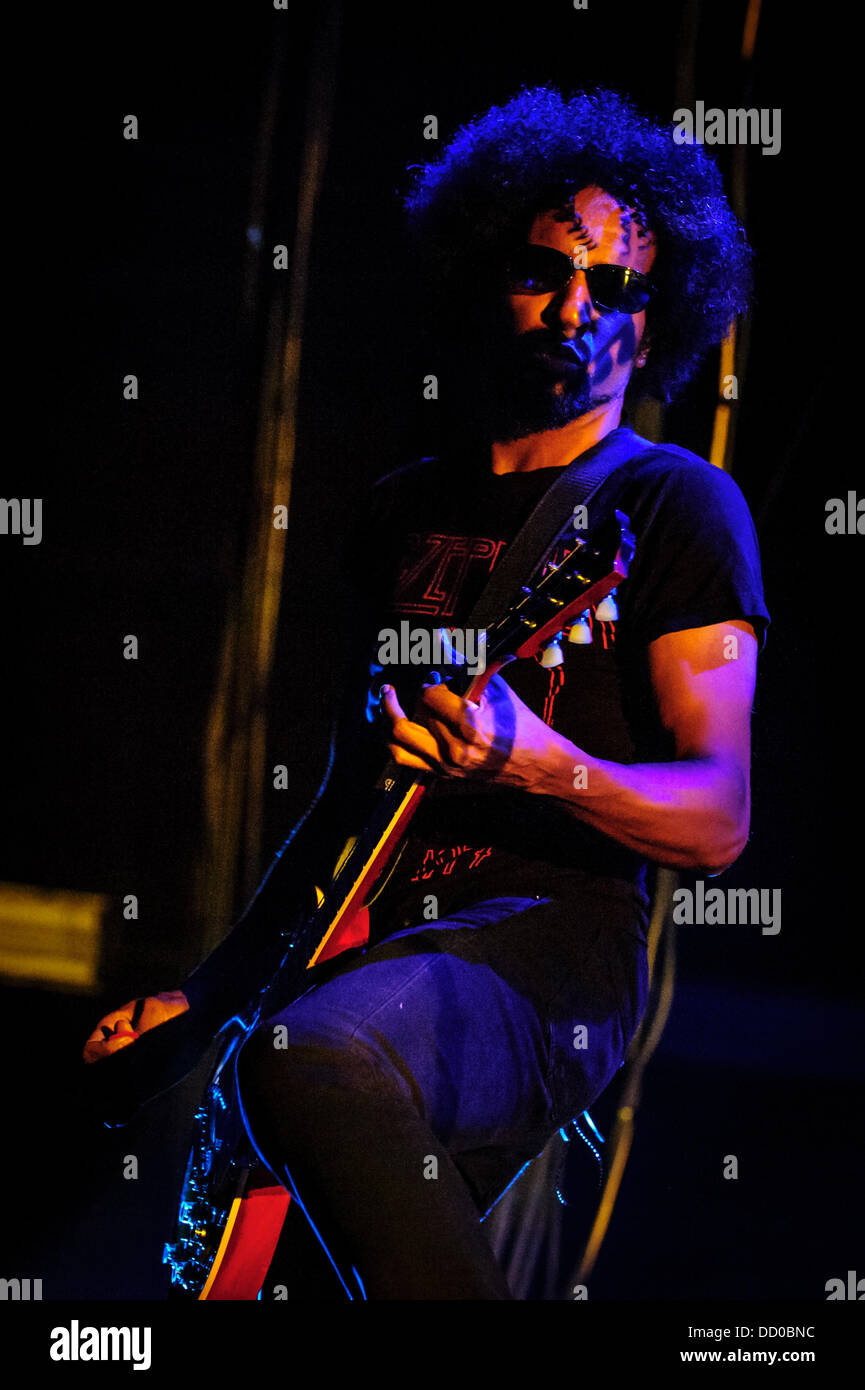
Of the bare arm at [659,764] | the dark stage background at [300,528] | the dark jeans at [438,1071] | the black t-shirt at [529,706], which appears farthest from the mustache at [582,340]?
the dark jeans at [438,1071]

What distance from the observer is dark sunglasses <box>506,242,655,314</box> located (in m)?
1.96

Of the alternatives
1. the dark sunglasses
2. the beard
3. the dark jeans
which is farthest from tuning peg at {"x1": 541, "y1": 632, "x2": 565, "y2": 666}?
the dark sunglasses

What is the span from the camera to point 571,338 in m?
1.95

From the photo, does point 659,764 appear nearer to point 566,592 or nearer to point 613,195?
point 566,592

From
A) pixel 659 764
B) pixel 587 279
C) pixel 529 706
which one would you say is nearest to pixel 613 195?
pixel 587 279

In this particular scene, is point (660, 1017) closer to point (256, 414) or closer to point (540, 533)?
point (540, 533)

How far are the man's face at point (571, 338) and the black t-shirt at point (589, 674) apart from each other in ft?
0.65

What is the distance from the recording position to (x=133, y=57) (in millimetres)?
3076

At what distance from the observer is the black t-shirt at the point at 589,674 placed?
161 centimetres

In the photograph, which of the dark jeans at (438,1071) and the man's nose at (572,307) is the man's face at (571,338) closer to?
the man's nose at (572,307)

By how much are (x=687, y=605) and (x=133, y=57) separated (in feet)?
8.20

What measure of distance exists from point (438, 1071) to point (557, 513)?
858 mm

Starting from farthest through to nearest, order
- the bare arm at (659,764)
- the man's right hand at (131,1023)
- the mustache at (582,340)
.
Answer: the mustache at (582,340)
the man's right hand at (131,1023)
the bare arm at (659,764)
